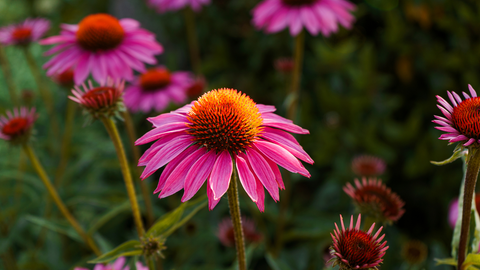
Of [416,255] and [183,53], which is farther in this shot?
[183,53]

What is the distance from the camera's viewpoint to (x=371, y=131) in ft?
5.52

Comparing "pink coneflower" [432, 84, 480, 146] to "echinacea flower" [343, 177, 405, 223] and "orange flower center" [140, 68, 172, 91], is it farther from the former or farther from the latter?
"orange flower center" [140, 68, 172, 91]

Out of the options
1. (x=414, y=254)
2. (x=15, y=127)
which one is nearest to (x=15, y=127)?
(x=15, y=127)

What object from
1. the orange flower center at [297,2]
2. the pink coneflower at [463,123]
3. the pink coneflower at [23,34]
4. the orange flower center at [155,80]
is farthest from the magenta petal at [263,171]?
the pink coneflower at [23,34]

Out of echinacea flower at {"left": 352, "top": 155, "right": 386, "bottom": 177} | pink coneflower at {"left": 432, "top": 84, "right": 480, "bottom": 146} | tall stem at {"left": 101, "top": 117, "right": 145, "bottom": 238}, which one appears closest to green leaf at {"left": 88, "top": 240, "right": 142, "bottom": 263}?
tall stem at {"left": 101, "top": 117, "right": 145, "bottom": 238}

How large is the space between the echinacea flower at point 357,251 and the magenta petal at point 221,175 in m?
0.18

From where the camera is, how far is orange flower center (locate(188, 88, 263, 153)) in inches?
24.2

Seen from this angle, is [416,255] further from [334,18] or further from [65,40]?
[65,40]

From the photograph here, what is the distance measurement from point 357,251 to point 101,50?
3.13 ft

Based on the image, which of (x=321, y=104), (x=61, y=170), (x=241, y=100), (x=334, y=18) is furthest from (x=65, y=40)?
(x=321, y=104)

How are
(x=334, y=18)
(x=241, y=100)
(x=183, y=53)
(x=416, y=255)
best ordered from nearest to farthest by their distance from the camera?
(x=241, y=100)
(x=416, y=255)
(x=334, y=18)
(x=183, y=53)

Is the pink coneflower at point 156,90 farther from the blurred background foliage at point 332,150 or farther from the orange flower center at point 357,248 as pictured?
the orange flower center at point 357,248

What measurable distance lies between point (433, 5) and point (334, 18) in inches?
30.8

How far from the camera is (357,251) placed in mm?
535
